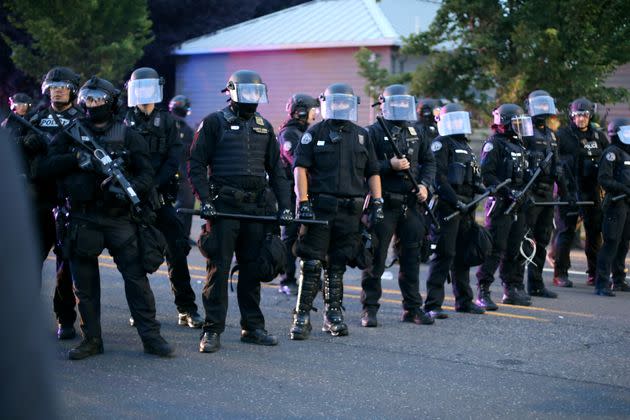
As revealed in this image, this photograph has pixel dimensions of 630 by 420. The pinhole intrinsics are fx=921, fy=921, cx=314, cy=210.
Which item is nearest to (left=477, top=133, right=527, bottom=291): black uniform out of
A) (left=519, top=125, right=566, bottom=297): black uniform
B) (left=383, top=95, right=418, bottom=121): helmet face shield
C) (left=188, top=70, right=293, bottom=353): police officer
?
(left=519, top=125, right=566, bottom=297): black uniform

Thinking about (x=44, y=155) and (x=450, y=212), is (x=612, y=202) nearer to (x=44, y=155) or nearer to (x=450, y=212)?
(x=450, y=212)

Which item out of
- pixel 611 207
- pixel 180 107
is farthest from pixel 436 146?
pixel 180 107

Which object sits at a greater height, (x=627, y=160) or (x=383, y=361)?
(x=627, y=160)

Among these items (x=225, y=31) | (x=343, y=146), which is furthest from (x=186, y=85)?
(x=343, y=146)

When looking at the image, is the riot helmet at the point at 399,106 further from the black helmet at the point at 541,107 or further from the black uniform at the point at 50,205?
the black uniform at the point at 50,205

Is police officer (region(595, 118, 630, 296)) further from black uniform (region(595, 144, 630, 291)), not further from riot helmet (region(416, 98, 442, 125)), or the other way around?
riot helmet (region(416, 98, 442, 125))

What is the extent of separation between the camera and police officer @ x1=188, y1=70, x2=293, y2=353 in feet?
22.8

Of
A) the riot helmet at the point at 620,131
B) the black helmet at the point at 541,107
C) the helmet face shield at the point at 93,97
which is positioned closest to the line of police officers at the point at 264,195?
the helmet face shield at the point at 93,97

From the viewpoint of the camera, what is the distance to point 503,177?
31.1 ft

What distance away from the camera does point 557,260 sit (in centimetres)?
1107

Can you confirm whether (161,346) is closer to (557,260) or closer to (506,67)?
(557,260)

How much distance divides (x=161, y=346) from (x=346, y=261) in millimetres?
1819

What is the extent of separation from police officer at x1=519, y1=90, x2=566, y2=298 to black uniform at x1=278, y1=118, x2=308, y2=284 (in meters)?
2.45

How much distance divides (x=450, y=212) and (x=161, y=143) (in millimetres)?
2871
